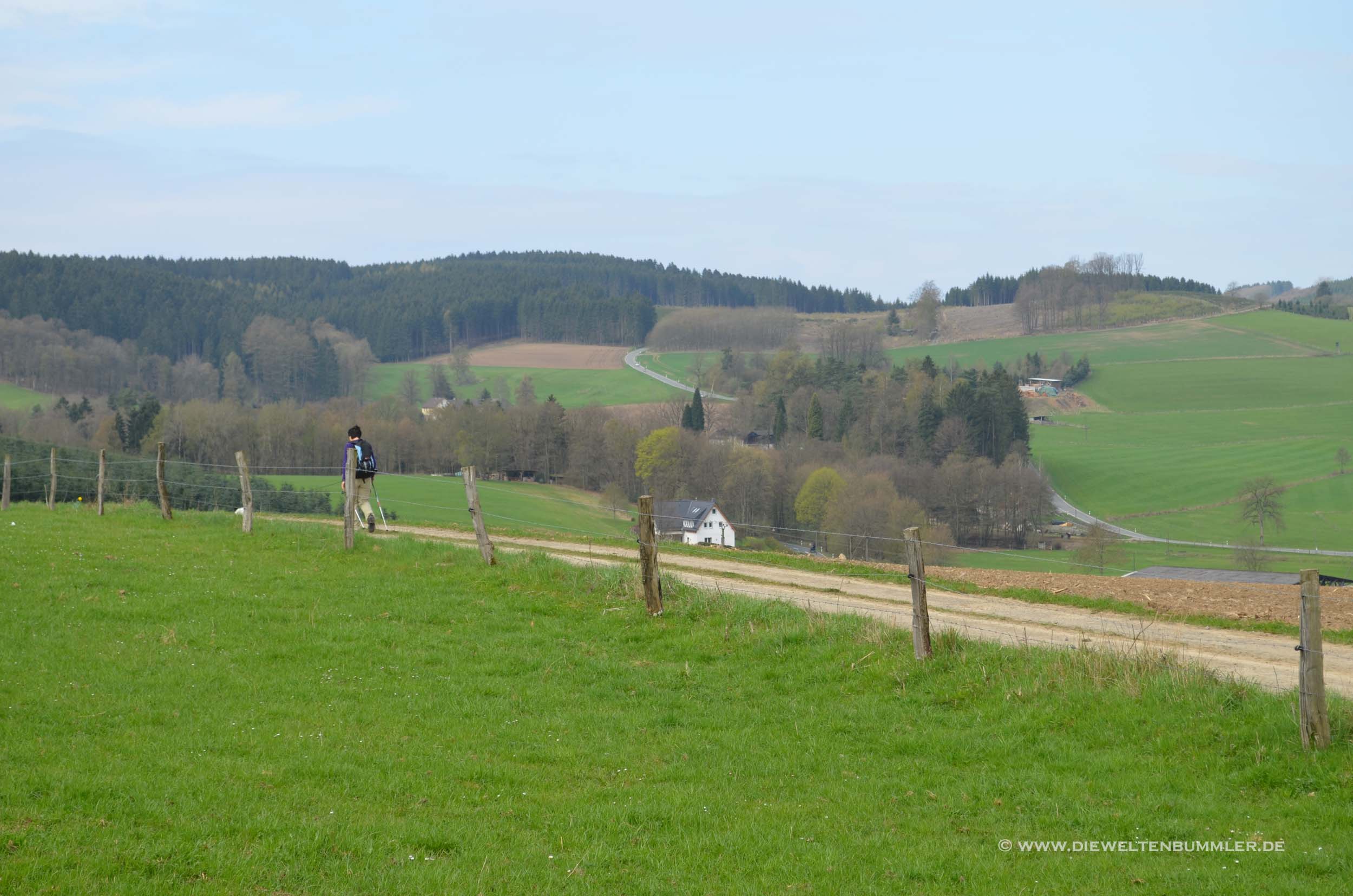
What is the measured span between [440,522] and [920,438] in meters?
83.4

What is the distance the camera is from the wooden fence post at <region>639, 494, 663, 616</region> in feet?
49.1

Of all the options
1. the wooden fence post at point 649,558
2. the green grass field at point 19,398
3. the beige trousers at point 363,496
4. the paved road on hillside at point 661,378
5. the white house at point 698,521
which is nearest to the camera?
the wooden fence post at point 649,558

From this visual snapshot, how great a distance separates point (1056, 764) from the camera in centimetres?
912

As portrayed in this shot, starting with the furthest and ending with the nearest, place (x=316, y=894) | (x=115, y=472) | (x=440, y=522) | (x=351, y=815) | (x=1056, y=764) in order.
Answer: (x=115, y=472) → (x=440, y=522) → (x=1056, y=764) → (x=351, y=815) → (x=316, y=894)

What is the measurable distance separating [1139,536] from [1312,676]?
77.0 metres

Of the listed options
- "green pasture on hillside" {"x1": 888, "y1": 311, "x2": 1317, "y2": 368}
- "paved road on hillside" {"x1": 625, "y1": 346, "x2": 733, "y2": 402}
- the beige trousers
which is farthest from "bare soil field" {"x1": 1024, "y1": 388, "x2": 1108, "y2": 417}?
the beige trousers

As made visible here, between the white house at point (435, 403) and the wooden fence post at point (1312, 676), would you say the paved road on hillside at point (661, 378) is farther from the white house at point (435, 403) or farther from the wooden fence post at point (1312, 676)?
the wooden fence post at point (1312, 676)

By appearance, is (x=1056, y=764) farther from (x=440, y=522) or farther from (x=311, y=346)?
(x=311, y=346)

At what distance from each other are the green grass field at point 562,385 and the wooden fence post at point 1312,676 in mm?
120881

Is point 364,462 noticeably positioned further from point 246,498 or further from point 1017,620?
point 1017,620

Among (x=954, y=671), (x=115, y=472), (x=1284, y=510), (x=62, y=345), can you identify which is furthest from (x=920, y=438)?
(x=62, y=345)

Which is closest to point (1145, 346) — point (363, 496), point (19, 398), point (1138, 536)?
point (1138, 536)

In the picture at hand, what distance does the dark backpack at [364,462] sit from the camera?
2239cm

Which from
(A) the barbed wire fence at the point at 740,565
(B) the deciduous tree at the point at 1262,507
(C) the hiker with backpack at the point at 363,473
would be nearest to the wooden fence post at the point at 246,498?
(A) the barbed wire fence at the point at 740,565
